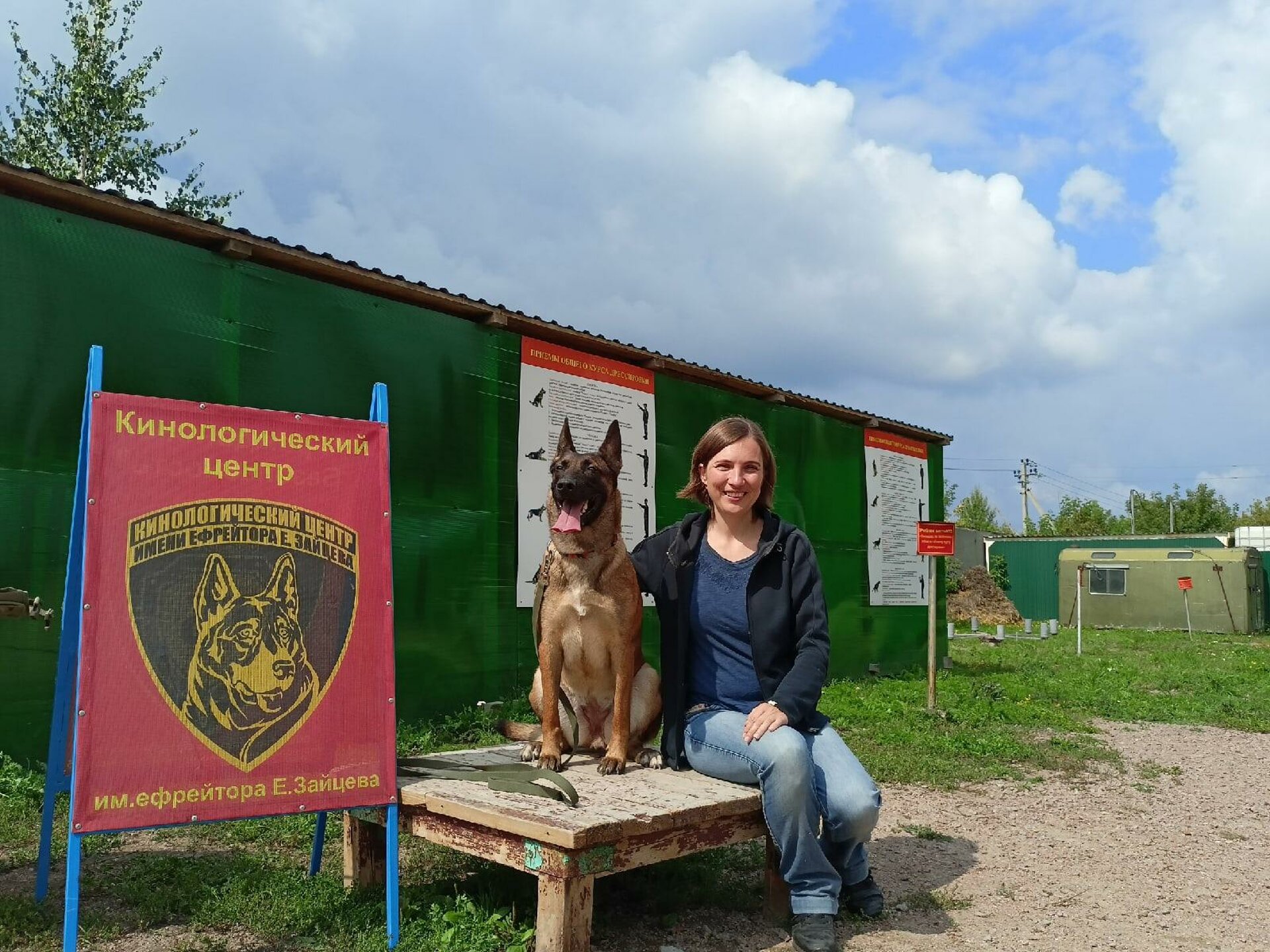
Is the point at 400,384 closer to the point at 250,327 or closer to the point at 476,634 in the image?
the point at 250,327

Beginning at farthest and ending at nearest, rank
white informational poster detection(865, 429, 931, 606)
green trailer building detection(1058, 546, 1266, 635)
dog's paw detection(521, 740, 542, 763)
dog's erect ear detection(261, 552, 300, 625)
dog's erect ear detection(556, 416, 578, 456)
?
green trailer building detection(1058, 546, 1266, 635), white informational poster detection(865, 429, 931, 606), dog's paw detection(521, 740, 542, 763), dog's erect ear detection(556, 416, 578, 456), dog's erect ear detection(261, 552, 300, 625)

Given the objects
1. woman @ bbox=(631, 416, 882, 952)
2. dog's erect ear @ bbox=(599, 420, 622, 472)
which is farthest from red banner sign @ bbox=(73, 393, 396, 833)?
woman @ bbox=(631, 416, 882, 952)

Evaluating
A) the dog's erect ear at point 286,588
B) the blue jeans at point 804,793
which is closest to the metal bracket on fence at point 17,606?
the dog's erect ear at point 286,588

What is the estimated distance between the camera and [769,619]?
3656 millimetres

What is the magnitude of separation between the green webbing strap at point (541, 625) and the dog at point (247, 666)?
3.14ft

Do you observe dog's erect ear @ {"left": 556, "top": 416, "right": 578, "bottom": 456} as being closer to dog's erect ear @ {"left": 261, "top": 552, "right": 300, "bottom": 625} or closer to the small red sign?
dog's erect ear @ {"left": 261, "top": 552, "right": 300, "bottom": 625}

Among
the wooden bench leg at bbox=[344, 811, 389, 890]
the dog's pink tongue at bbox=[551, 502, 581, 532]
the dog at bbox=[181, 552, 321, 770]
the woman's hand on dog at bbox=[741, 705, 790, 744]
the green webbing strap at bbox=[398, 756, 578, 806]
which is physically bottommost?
the wooden bench leg at bbox=[344, 811, 389, 890]

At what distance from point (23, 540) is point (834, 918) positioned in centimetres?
475

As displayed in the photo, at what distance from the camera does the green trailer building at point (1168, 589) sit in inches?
984

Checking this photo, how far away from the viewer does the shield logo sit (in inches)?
114

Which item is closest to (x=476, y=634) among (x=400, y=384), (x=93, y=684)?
(x=400, y=384)

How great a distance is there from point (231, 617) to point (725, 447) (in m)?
1.94

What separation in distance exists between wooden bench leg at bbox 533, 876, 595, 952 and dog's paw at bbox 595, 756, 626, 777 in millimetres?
694

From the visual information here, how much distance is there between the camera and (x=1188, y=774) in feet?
23.0
